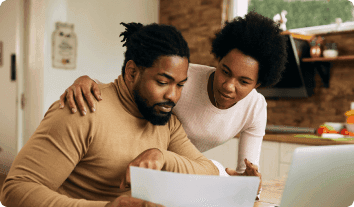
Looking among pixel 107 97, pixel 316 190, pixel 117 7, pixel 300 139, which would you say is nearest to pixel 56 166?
pixel 107 97

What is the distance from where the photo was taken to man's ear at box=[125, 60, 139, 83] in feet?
3.22

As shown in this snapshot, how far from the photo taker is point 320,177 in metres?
0.67

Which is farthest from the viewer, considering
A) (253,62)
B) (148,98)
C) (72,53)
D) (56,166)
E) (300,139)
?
(72,53)

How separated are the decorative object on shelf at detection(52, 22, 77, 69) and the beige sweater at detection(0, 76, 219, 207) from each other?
109 inches

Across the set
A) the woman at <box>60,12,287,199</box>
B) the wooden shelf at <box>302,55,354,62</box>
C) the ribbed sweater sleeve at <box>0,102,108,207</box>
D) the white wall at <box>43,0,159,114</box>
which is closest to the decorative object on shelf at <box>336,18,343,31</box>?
the wooden shelf at <box>302,55,354,62</box>

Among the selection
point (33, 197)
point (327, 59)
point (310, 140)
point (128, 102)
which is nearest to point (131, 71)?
point (128, 102)

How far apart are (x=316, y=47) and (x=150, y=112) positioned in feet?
8.35

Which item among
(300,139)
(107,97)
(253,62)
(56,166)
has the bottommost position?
(300,139)

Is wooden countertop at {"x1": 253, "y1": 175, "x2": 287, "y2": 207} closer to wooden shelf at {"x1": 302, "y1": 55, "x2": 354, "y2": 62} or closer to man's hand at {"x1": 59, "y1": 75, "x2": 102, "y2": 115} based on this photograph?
man's hand at {"x1": 59, "y1": 75, "x2": 102, "y2": 115}

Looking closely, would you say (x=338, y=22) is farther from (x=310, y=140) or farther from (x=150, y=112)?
(x=150, y=112)

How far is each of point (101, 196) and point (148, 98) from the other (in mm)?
315

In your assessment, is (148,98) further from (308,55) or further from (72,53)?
(72,53)

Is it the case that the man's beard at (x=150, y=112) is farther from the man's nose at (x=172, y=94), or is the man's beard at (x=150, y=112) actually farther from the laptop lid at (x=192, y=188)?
the laptop lid at (x=192, y=188)

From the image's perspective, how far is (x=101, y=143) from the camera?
2.96 feet
